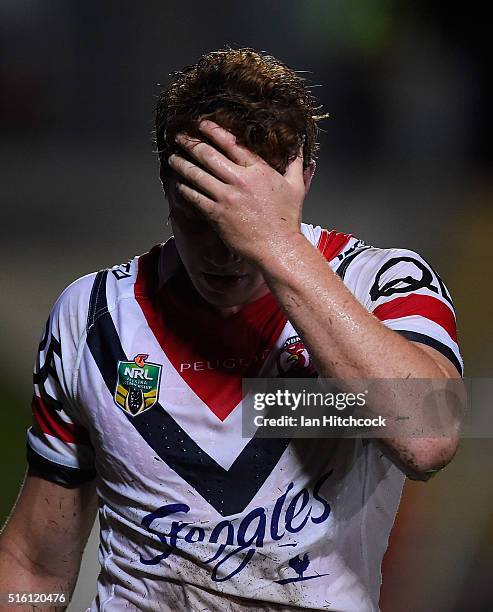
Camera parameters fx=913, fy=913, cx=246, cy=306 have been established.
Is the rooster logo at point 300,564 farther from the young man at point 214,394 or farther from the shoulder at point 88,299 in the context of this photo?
the shoulder at point 88,299

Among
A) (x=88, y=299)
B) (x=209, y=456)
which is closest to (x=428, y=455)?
(x=209, y=456)

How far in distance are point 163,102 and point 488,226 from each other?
316 centimetres

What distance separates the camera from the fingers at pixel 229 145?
122 centimetres

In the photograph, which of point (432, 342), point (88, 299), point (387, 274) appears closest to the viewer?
point (432, 342)

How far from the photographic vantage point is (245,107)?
128 cm

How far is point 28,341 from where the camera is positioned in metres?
3.62

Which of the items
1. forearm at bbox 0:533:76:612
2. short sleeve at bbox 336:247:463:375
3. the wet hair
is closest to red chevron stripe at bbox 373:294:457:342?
short sleeve at bbox 336:247:463:375

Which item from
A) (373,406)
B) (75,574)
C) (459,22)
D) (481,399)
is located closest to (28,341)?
(481,399)

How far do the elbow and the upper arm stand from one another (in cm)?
64

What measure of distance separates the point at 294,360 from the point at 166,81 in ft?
12.5

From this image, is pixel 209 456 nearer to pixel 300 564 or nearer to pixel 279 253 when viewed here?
pixel 300 564

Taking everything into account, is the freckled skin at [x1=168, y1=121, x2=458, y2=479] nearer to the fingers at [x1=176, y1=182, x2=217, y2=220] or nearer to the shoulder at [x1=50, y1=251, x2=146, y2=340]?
the fingers at [x1=176, y1=182, x2=217, y2=220]

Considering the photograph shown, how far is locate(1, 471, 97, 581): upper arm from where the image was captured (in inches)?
61.7

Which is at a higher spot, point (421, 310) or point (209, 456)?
point (421, 310)
